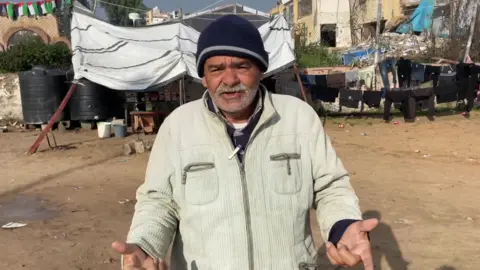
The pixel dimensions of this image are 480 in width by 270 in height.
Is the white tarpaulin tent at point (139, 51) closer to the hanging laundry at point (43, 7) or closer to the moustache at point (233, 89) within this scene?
the hanging laundry at point (43, 7)

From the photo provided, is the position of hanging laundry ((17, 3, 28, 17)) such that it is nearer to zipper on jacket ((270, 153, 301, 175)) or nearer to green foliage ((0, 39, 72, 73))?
green foliage ((0, 39, 72, 73))

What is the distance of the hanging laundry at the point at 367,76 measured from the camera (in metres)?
13.6

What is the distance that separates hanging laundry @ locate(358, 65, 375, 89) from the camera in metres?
13.6

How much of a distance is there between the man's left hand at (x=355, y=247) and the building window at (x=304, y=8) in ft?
94.7

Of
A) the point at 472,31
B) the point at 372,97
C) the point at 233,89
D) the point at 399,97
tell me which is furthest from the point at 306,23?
the point at 233,89

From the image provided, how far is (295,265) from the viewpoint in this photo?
1805 mm

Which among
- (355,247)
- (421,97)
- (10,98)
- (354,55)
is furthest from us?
(354,55)

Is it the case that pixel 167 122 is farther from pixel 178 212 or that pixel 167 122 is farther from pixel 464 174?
pixel 464 174

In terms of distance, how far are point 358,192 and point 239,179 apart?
506 cm

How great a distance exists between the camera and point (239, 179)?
1763mm

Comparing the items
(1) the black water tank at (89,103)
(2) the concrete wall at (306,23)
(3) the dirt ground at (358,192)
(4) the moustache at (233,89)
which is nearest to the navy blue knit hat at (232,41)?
(4) the moustache at (233,89)

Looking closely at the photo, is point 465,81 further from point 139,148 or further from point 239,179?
point 239,179

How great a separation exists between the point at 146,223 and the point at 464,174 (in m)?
6.83

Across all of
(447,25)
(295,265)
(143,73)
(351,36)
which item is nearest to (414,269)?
(295,265)
